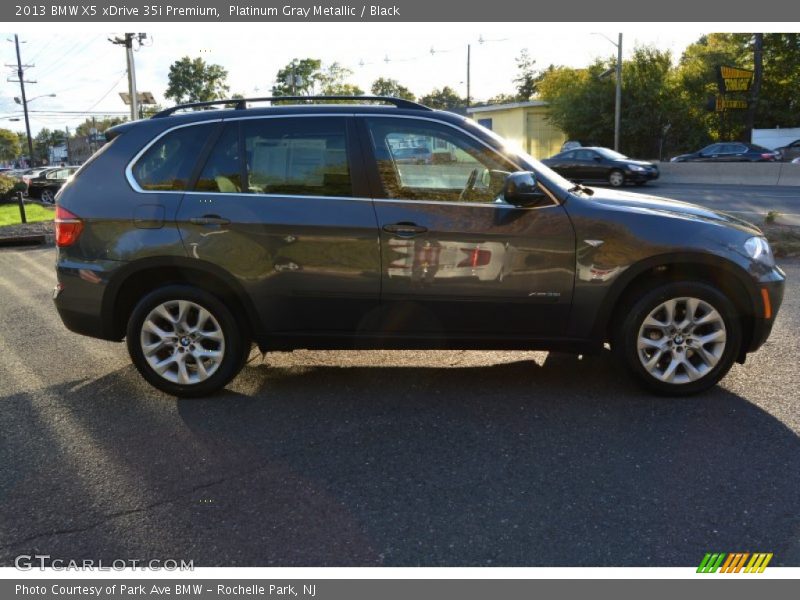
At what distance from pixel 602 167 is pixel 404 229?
2112 cm

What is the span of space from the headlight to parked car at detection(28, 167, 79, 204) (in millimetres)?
28734

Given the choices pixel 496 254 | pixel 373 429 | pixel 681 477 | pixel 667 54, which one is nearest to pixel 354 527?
pixel 373 429

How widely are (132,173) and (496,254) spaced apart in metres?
2.43

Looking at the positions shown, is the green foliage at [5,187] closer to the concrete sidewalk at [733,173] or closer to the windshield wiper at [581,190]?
the concrete sidewalk at [733,173]

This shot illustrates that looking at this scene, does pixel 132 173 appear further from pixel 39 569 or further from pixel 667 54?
pixel 667 54

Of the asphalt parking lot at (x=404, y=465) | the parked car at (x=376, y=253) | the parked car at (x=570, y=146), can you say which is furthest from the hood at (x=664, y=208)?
the parked car at (x=570, y=146)

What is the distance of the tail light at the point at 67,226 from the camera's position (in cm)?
454

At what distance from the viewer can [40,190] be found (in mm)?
28859

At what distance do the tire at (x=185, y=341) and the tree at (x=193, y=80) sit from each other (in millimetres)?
89139

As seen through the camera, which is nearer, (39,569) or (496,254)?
(39,569)

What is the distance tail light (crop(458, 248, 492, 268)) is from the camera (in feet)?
14.1

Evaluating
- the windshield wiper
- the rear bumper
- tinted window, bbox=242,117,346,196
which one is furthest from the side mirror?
the rear bumper

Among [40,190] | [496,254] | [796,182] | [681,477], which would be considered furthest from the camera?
[40,190]

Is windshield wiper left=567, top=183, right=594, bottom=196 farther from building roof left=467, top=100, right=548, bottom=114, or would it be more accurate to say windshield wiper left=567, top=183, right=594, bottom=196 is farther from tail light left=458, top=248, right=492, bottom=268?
building roof left=467, top=100, right=548, bottom=114
